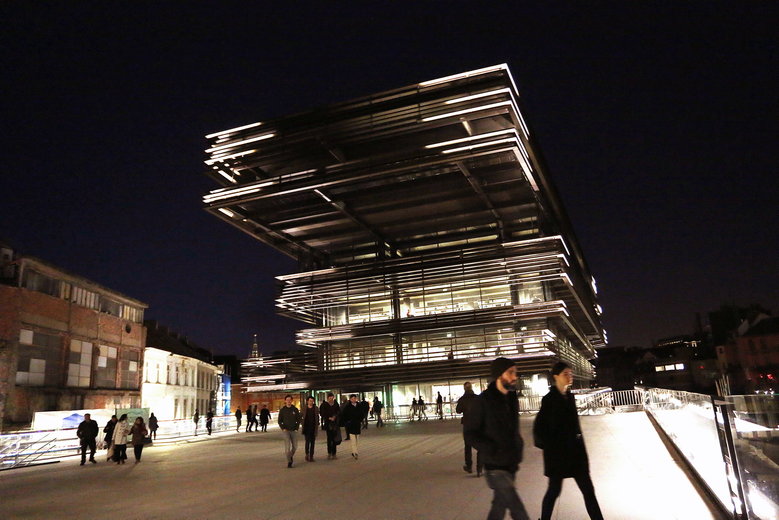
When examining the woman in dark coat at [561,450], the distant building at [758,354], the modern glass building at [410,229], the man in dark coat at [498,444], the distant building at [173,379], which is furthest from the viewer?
the distant building at [758,354]

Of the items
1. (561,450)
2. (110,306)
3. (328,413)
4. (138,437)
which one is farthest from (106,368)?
(561,450)

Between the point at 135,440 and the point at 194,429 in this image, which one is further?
the point at 194,429

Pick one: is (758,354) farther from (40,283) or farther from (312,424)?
(40,283)

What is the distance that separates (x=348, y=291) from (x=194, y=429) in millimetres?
13948

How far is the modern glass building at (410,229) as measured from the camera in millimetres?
29719

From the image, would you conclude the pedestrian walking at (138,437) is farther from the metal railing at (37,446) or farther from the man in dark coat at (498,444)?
the man in dark coat at (498,444)

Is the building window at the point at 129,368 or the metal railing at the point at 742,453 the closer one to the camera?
the metal railing at the point at 742,453

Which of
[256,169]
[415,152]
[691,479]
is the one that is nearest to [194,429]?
[256,169]

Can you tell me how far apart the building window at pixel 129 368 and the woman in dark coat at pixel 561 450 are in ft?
135

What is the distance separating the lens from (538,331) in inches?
1374

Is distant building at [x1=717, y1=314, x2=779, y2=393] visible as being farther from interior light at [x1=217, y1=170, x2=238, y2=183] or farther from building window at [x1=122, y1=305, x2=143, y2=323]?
building window at [x1=122, y1=305, x2=143, y2=323]

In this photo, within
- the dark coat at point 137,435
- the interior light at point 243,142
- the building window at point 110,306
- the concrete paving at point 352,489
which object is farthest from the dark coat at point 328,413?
the building window at point 110,306

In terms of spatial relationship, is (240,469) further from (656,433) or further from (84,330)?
(84,330)

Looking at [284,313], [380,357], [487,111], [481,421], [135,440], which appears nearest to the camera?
[481,421]
